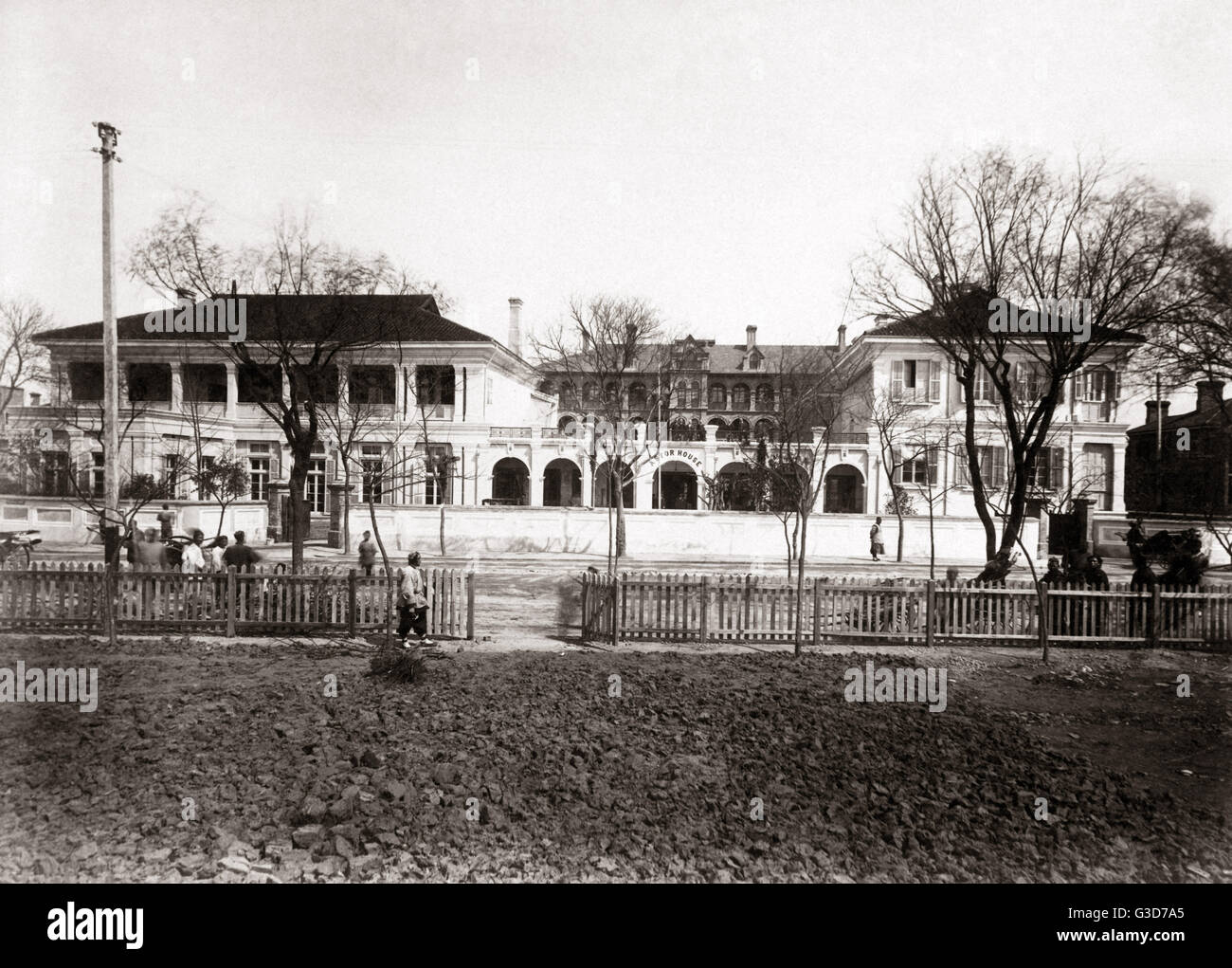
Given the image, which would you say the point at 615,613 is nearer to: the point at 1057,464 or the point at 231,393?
the point at 231,393

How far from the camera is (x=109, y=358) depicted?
10.5m

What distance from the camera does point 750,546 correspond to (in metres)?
23.5

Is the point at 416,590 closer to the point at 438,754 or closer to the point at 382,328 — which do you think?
the point at 438,754

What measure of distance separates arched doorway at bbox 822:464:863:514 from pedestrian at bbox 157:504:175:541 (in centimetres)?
2744

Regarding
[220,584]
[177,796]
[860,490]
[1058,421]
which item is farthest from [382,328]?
[1058,421]

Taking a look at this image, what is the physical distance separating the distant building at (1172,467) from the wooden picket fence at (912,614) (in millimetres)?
13632

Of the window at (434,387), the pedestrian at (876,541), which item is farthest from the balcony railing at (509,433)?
the pedestrian at (876,541)

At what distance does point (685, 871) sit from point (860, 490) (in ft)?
108

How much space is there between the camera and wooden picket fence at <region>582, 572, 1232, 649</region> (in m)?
10.6

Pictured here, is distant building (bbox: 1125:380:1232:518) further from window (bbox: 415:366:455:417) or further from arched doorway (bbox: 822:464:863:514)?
window (bbox: 415:366:455:417)

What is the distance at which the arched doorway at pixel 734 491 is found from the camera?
29.7 metres

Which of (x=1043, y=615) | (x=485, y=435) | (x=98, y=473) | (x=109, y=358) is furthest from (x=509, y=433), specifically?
(x=1043, y=615)

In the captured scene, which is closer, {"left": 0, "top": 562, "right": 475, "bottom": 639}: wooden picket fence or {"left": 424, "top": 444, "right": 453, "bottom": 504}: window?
{"left": 0, "top": 562, "right": 475, "bottom": 639}: wooden picket fence

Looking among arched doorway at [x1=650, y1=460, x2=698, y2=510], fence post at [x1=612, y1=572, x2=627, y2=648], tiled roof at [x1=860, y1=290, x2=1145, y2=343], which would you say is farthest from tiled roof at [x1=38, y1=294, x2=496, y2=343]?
arched doorway at [x1=650, y1=460, x2=698, y2=510]
